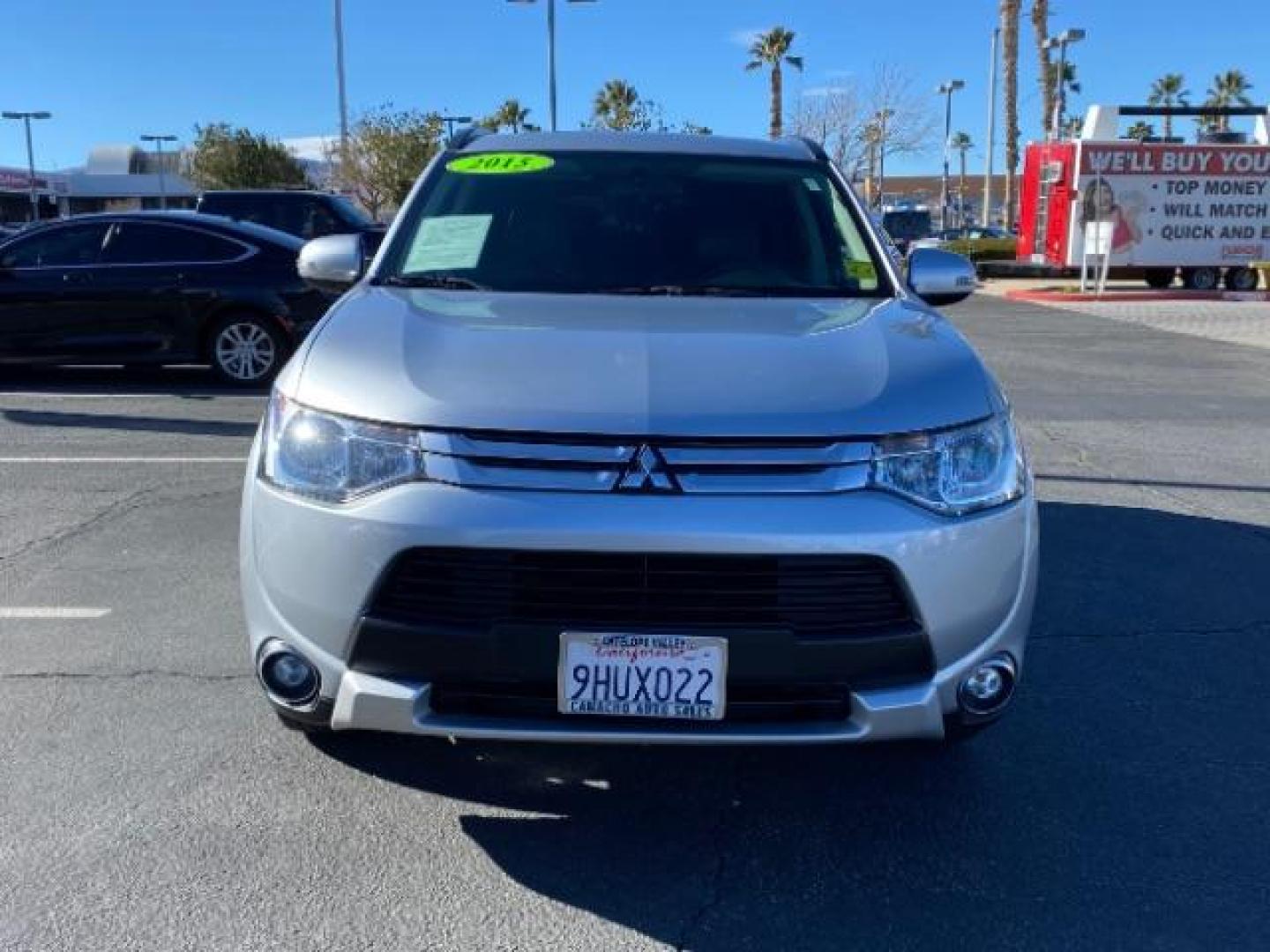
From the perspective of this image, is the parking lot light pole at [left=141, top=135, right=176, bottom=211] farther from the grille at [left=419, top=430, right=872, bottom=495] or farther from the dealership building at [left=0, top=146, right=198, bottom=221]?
the grille at [left=419, top=430, right=872, bottom=495]

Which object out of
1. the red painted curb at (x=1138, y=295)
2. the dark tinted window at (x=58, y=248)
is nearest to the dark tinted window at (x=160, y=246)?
the dark tinted window at (x=58, y=248)

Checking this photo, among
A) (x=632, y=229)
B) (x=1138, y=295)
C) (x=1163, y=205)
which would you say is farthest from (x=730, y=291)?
(x=1163, y=205)

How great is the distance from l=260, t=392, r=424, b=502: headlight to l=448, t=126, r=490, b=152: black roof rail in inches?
85.8

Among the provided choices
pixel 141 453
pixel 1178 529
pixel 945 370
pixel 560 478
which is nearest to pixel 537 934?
pixel 560 478

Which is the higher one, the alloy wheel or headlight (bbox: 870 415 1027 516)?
headlight (bbox: 870 415 1027 516)

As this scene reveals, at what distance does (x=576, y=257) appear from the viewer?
4.05 metres

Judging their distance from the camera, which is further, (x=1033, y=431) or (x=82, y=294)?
(x=82, y=294)

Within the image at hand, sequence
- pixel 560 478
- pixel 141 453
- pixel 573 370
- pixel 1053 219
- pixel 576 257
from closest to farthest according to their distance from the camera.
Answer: pixel 560 478, pixel 573 370, pixel 576 257, pixel 141 453, pixel 1053 219

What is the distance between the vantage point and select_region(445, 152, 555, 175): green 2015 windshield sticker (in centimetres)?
442

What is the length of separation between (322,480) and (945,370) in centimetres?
156

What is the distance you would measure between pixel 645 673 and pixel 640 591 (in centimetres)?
19

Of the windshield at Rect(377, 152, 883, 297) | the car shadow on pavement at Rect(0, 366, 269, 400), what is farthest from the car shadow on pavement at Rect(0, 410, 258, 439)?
the windshield at Rect(377, 152, 883, 297)

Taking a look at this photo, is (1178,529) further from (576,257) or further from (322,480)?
(322,480)

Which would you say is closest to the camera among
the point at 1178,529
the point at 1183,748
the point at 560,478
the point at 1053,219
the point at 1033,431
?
the point at 560,478
